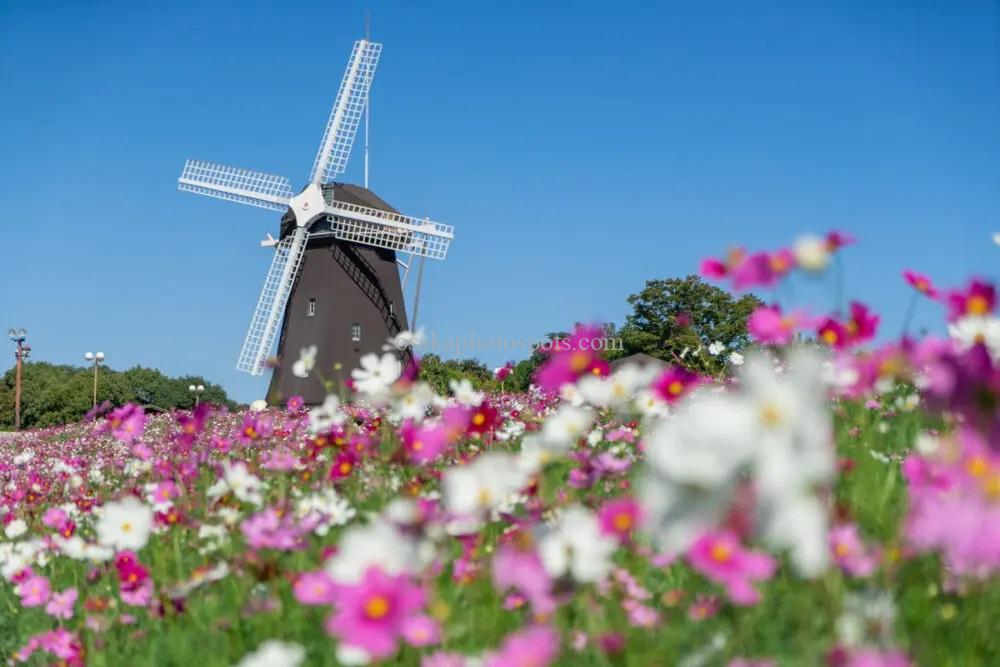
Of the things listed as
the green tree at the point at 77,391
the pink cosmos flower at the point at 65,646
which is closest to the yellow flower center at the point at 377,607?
the pink cosmos flower at the point at 65,646

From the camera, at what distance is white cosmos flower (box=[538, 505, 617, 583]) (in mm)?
2115

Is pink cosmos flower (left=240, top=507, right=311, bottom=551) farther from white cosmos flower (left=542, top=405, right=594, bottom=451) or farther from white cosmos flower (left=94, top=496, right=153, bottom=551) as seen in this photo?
white cosmos flower (left=542, top=405, right=594, bottom=451)

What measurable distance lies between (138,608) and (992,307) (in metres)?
4.29

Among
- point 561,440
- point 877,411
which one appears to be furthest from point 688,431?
point 877,411

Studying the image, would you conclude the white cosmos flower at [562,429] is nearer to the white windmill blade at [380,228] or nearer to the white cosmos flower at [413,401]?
the white cosmos flower at [413,401]

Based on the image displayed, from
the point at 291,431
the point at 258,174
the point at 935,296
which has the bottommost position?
the point at 935,296

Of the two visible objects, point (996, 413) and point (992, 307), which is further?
point (992, 307)

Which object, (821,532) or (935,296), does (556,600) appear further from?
(935,296)

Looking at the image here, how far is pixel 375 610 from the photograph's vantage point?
195 centimetres

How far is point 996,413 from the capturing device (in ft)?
6.63

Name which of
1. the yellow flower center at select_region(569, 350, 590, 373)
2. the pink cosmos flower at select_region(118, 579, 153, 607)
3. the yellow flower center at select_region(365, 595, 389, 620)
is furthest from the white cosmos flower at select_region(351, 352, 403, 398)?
the yellow flower center at select_region(365, 595, 389, 620)

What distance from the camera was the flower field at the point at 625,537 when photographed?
5.59 ft

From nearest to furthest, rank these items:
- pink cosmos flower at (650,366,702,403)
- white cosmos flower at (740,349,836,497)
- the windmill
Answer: white cosmos flower at (740,349,836,497) → pink cosmos flower at (650,366,702,403) → the windmill

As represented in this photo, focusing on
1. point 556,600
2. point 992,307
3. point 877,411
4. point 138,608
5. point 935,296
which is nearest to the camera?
point 556,600
